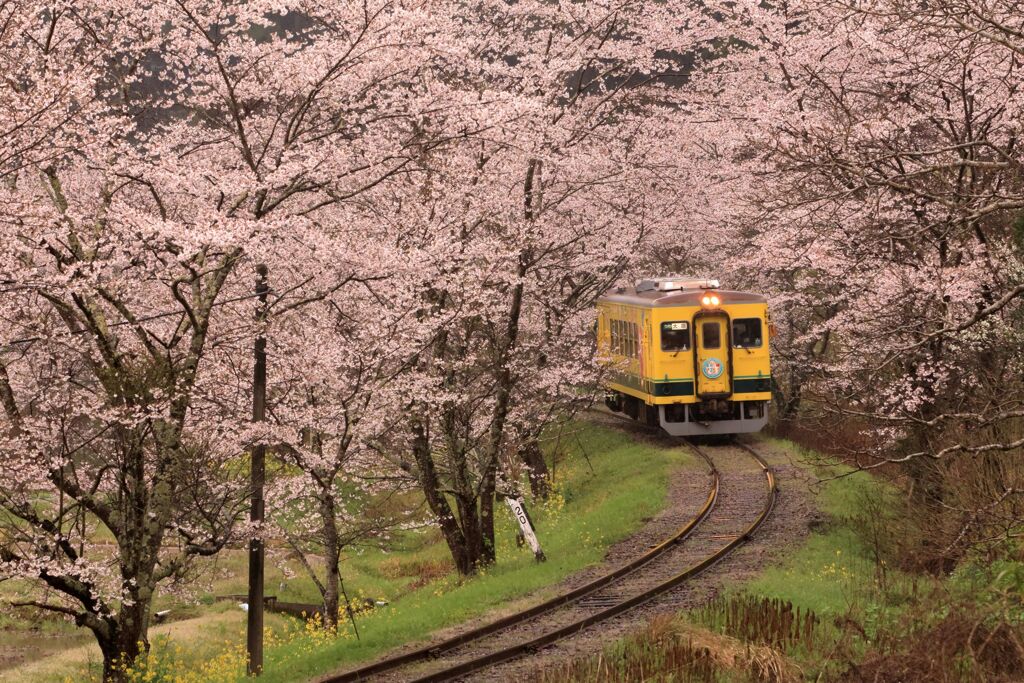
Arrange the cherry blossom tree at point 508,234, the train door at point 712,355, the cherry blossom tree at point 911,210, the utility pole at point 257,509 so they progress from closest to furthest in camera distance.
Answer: the cherry blossom tree at point 911,210
the utility pole at point 257,509
the cherry blossom tree at point 508,234
the train door at point 712,355

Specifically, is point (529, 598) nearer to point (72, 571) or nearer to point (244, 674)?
point (244, 674)

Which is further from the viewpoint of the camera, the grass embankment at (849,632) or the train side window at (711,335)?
the train side window at (711,335)

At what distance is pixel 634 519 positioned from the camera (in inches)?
699

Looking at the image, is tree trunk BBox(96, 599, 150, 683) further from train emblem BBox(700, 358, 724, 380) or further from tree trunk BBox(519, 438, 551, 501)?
train emblem BBox(700, 358, 724, 380)

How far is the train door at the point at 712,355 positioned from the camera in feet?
72.5

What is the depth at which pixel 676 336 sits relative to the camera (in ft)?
72.4

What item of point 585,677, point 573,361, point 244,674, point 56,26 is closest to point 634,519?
point 573,361

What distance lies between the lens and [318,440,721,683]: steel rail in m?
10.6

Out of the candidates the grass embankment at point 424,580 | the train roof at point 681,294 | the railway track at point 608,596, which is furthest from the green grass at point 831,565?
the train roof at point 681,294

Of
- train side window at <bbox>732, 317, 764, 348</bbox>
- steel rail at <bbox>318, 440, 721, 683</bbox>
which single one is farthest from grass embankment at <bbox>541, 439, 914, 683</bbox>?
train side window at <bbox>732, 317, 764, 348</bbox>

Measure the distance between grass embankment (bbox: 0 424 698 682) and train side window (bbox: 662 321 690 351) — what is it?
7.65ft

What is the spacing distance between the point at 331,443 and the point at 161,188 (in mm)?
3821

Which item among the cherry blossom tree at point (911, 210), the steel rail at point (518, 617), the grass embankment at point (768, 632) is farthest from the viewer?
the steel rail at point (518, 617)

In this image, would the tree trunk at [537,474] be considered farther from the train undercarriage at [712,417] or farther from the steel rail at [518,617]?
→ the steel rail at [518,617]
